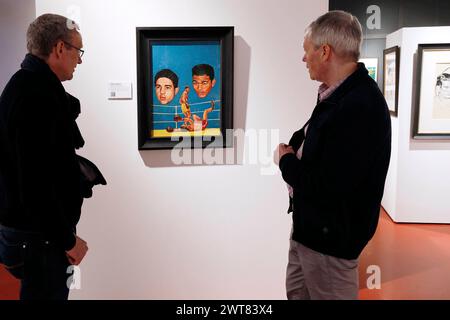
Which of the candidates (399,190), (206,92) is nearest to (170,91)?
(206,92)

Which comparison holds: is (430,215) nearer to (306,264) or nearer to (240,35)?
(240,35)

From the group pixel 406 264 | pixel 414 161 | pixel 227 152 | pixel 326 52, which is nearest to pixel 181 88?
pixel 227 152

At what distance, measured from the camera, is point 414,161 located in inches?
216

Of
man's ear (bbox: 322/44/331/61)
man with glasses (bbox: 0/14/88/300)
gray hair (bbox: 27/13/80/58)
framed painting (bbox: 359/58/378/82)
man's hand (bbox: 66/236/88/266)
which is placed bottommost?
man's hand (bbox: 66/236/88/266)

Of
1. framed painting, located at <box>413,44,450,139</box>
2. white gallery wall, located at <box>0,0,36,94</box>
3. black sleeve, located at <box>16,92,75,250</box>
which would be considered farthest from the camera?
framed painting, located at <box>413,44,450,139</box>

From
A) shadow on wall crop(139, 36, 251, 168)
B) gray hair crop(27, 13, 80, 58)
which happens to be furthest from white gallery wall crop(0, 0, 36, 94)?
gray hair crop(27, 13, 80, 58)

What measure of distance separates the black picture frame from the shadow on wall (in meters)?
0.05

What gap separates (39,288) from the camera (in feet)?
5.91

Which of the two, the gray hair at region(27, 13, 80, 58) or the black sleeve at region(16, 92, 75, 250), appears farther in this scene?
the gray hair at region(27, 13, 80, 58)

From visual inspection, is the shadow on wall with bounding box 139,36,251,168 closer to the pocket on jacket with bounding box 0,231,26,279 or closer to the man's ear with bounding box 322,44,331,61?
the man's ear with bounding box 322,44,331,61

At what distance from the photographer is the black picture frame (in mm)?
2895

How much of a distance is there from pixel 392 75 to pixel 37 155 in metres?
4.89

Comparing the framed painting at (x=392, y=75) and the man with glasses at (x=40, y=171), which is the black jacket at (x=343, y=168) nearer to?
the man with glasses at (x=40, y=171)

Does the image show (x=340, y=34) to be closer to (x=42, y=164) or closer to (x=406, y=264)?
(x=42, y=164)
